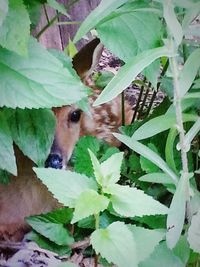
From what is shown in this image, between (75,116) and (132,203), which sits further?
(75,116)

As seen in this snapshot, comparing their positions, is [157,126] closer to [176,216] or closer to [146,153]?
[146,153]

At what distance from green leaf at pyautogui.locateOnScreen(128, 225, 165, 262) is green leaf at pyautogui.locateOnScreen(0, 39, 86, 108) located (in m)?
0.33

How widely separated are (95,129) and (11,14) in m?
1.39

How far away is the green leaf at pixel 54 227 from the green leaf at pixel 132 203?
58cm

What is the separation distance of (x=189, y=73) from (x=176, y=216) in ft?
1.02

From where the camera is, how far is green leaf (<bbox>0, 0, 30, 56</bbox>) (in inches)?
60.5

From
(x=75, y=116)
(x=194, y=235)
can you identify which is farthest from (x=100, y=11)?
(x=75, y=116)

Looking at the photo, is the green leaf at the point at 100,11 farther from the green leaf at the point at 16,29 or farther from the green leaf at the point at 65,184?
the green leaf at the point at 65,184

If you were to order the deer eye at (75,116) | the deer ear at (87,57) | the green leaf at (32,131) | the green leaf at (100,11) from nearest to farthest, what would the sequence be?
the green leaf at (100,11), the green leaf at (32,131), the deer ear at (87,57), the deer eye at (75,116)

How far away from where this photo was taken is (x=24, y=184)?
2486 millimetres

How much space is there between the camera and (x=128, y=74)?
59.2 inches

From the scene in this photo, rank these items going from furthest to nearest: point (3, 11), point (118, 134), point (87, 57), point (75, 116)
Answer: point (75, 116)
point (87, 57)
point (118, 134)
point (3, 11)

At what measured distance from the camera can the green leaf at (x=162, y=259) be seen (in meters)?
1.62

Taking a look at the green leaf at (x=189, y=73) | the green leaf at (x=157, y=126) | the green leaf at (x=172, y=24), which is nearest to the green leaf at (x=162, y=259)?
the green leaf at (x=157, y=126)
